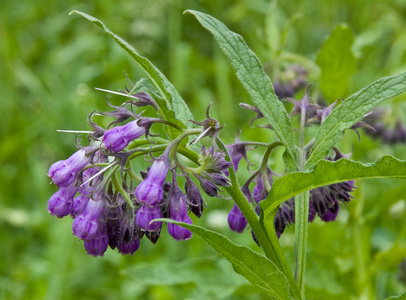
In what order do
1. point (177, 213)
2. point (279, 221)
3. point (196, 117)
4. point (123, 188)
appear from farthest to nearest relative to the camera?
1. point (196, 117)
2. point (279, 221)
3. point (123, 188)
4. point (177, 213)

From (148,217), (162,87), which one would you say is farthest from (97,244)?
(162,87)

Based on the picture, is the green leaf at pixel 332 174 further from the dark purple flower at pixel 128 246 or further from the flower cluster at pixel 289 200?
the dark purple flower at pixel 128 246

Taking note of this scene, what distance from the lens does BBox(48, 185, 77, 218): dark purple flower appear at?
160cm

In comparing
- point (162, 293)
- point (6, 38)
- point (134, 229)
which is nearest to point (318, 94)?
point (162, 293)

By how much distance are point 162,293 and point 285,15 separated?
15.6 feet

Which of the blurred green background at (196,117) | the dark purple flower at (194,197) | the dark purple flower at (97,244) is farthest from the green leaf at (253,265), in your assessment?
the blurred green background at (196,117)

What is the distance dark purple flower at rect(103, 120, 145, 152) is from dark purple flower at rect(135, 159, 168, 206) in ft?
0.29

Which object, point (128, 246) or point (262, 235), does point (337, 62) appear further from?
point (128, 246)

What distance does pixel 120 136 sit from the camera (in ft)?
4.74

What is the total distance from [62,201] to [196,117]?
379 centimetres

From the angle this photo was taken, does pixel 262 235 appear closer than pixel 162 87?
No

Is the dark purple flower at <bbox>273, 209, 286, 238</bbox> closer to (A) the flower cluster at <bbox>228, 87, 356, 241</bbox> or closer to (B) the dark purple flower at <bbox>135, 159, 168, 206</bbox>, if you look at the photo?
(A) the flower cluster at <bbox>228, 87, 356, 241</bbox>

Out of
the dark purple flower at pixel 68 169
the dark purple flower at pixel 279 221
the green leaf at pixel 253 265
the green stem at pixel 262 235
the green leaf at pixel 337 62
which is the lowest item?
the green leaf at pixel 253 265

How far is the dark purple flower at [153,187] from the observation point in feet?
4.77
